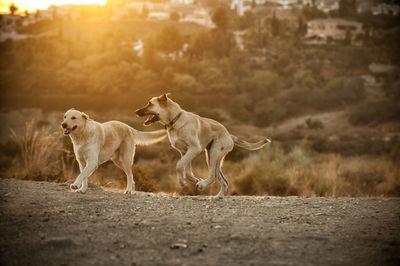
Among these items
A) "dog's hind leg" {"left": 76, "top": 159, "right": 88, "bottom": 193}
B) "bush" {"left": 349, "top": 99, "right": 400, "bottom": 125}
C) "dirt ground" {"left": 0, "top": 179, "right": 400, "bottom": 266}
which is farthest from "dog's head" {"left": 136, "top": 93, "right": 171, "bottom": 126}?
"bush" {"left": 349, "top": 99, "right": 400, "bottom": 125}

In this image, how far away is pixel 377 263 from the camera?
5.04m

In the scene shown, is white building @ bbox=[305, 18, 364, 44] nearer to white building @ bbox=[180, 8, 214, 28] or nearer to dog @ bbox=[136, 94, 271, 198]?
white building @ bbox=[180, 8, 214, 28]

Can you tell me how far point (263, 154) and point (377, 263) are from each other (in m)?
15.7

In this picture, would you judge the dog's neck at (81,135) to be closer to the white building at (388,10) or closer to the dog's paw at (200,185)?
the dog's paw at (200,185)

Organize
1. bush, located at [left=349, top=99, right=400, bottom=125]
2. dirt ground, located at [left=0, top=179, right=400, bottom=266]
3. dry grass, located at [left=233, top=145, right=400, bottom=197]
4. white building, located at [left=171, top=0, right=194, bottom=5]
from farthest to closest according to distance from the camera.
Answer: white building, located at [left=171, top=0, right=194, bottom=5]
bush, located at [left=349, top=99, right=400, bottom=125]
dry grass, located at [left=233, top=145, right=400, bottom=197]
dirt ground, located at [left=0, top=179, right=400, bottom=266]

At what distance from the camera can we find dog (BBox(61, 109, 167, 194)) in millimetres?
8445

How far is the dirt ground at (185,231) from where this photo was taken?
5.05 meters

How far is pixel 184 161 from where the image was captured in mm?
8617

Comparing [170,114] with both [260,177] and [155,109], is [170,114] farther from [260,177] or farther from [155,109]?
[260,177]

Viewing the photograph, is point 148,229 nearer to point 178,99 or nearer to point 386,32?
point 178,99

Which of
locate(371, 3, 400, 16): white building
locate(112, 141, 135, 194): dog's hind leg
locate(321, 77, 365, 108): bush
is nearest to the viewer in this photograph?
locate(112, 141, 135, 194): dog's hind leg

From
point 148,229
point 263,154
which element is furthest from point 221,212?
point 263,154

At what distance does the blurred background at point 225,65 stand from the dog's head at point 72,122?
23.9 metres

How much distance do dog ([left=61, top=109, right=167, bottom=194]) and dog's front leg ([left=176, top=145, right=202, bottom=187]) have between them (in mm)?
1287
